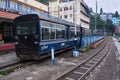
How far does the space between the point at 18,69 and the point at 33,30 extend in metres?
2.90

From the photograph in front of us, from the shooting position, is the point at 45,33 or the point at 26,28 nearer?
the point at 26,28

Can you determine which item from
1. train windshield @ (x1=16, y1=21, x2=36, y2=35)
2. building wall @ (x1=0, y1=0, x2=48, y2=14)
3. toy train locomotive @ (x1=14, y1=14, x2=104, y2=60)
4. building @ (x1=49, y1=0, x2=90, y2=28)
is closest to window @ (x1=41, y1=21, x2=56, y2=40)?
toy train locomotive @ (x1=14, y1=14, x2=104, y2=60)

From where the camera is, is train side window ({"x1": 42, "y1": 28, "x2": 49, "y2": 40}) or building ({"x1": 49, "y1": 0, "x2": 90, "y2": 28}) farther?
building ({"x1": 49, "y1": 0, "x2": 90, "y2": 28})

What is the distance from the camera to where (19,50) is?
1298 cm

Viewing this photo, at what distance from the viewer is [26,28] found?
42.1 ft

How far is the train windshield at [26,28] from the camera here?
40.8ft

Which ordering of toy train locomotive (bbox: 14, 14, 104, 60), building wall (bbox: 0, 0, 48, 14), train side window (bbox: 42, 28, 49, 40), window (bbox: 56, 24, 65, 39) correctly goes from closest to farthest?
toy train locomotive (bbox: 14, 14, 104, 60), train side window (bbox: 42, 28, 49, 40), window (bbox: 56, 24, 65, 39), building wall (bbox: 0, 0, 48, 14)

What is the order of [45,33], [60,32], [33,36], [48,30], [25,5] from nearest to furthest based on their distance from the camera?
1. [33,36]
2. [45,33]
3. [48,30]
4. [60,32]
5. [25,5]

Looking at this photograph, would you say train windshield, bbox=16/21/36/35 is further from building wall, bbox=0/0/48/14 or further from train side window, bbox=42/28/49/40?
building wall, bbox=0/0/48/14

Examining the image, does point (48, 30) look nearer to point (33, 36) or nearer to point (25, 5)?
point (33, 36)

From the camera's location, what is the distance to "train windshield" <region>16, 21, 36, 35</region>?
490 inches

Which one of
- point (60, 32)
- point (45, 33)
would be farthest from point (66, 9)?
point (45, 33)

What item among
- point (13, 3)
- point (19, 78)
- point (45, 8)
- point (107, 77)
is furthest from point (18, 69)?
point (45, 8)

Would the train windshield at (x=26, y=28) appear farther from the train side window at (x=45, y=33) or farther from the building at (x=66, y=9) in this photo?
the building at (x=66, y=9)
